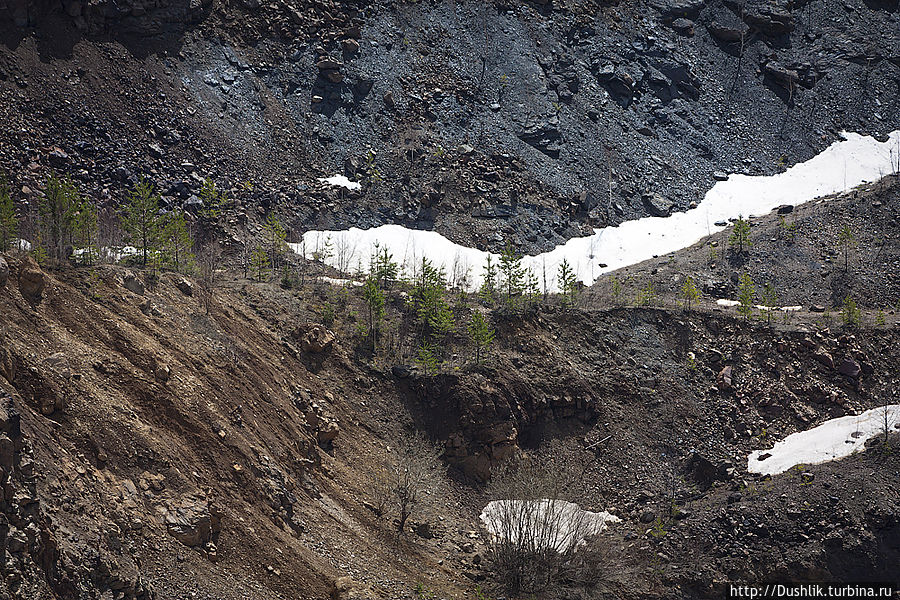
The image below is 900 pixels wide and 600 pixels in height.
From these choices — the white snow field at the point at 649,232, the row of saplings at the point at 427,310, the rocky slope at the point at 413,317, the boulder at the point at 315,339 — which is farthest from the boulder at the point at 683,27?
the boulder at the point at 315,339

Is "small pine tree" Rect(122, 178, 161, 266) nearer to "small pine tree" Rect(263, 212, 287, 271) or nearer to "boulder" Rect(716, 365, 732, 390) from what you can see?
"small pine tree" Rect(263, 212, 287, 271)

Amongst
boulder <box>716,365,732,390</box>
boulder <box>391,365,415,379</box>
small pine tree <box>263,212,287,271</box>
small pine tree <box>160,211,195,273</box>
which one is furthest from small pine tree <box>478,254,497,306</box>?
small pine tree <box>160,211,195,273</box>

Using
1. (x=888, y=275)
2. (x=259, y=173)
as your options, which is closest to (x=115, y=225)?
(x=259, y=173)

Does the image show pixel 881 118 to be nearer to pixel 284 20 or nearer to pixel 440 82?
pixel 440 82

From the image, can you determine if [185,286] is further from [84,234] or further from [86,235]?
[84,234]

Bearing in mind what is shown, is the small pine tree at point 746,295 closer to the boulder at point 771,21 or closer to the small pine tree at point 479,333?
the small pine tree at point 479,333

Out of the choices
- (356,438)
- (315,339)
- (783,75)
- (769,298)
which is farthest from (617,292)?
(783,75)
